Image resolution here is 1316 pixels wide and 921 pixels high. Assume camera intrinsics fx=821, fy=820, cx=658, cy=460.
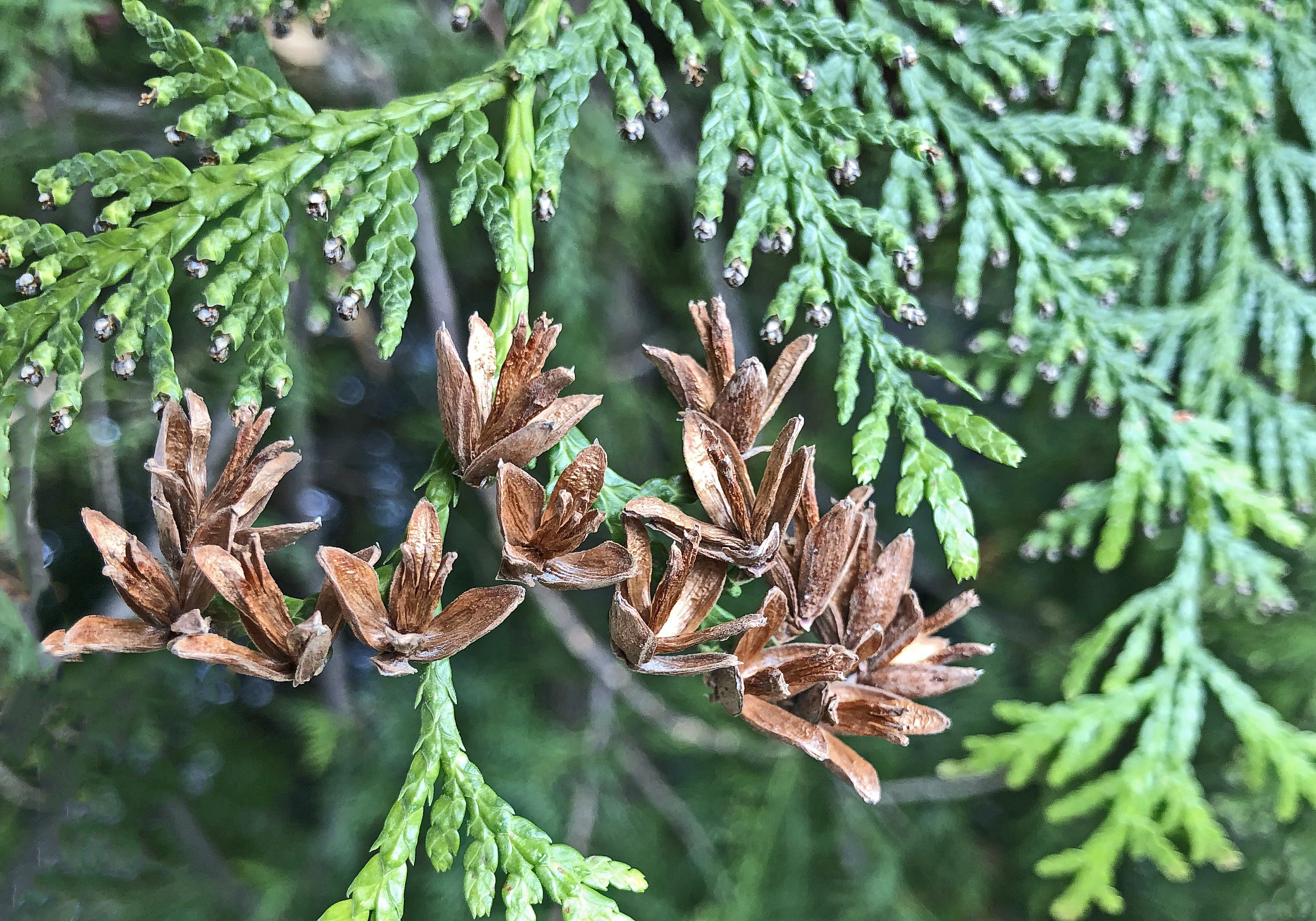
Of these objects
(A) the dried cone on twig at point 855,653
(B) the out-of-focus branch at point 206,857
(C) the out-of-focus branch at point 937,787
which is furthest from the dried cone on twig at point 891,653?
(B) the out-of-focus branch at point 206,857

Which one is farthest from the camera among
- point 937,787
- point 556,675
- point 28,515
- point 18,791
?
point 556,675

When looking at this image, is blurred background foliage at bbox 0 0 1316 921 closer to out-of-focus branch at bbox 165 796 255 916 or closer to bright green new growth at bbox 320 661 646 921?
out-of-focus branch at bbox 165 796 255 916

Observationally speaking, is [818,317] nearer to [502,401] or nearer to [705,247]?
[502,401]

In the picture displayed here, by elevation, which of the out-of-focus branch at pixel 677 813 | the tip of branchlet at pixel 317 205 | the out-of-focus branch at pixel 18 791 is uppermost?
the tip of branchlet at pixel 317 205

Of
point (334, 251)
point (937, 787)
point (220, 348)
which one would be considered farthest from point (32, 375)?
point (937, 787)

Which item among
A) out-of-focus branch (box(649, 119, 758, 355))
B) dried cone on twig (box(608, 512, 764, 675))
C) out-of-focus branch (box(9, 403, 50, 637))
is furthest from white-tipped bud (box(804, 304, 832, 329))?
out-of-focus branch (box(9, 403, 50, 637))

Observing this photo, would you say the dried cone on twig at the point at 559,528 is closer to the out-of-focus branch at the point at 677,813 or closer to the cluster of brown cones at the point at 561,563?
the cluster of brown cones at the point at 561,563
